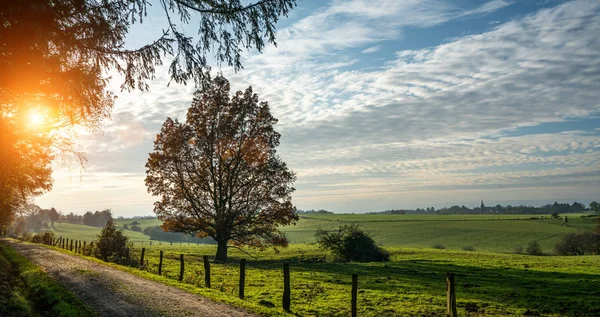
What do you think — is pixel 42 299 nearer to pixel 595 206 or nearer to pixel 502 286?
pixel 502 286

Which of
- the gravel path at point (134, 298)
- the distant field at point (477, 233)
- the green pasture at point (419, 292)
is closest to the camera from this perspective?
the gravel path at point (134, 298)

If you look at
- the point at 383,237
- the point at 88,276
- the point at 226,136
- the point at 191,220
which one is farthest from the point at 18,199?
the point at 383,237

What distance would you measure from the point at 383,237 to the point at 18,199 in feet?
276

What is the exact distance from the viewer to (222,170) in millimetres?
35312

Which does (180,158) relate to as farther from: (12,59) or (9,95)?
(12,59)

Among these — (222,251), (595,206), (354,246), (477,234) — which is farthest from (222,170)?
(595,206)

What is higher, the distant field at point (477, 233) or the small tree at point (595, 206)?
the small tree at point (595, 206)

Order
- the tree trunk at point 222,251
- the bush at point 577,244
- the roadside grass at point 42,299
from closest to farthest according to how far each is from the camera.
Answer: the roadside grass at point 42,299 < the tree trunk at point 222,251 < the bush at point 577,244

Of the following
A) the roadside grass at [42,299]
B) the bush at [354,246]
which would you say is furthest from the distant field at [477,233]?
the roadside grass at [42,299]

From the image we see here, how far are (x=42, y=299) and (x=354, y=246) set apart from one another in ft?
107

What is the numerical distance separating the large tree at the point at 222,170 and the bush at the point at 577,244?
6199 cm

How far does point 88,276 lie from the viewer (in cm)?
1933

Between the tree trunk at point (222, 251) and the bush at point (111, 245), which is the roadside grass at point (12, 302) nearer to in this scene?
the bush at point (111, 245)

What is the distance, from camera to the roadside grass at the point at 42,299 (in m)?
12.4
